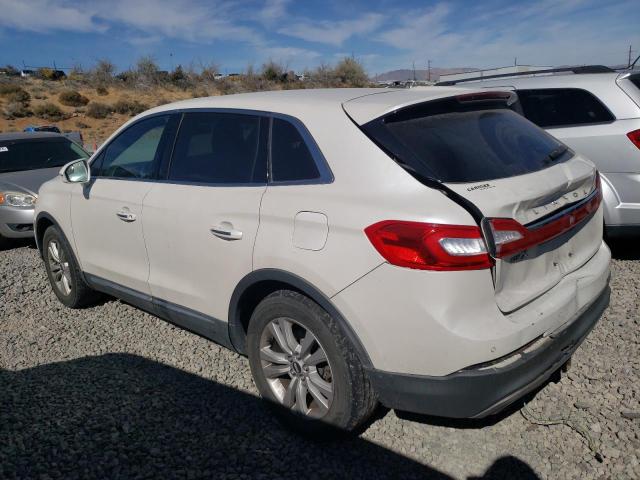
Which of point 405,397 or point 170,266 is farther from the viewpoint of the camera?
point 170,266

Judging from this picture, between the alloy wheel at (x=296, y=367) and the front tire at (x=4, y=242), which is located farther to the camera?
the front tire at (x=4, y=242)

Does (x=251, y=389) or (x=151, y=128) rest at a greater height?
(x=151, y=128)

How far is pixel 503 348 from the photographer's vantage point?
7.34 feet

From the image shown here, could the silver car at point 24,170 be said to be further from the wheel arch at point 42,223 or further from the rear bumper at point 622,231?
the rear bumper at point 622,231

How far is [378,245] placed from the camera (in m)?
2.29

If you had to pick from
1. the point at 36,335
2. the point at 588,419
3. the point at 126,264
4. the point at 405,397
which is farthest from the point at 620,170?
the point at 36,335

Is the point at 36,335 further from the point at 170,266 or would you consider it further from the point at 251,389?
the point at 251,389

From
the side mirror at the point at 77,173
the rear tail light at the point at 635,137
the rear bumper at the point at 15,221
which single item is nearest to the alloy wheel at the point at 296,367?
the side mirror at the point at 77,173

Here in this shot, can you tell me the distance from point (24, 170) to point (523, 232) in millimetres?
7490

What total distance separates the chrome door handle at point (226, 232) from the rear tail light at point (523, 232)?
1.33 metres

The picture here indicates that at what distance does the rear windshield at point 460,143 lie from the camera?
95.5 inches

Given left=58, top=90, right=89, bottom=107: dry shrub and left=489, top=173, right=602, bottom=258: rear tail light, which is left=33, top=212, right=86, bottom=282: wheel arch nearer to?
left=489, top=173, right=602, bottom=258: rear tail light

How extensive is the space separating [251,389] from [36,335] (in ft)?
6.93

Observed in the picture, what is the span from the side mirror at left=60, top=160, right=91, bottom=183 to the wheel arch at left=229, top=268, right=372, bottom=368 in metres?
1.96
